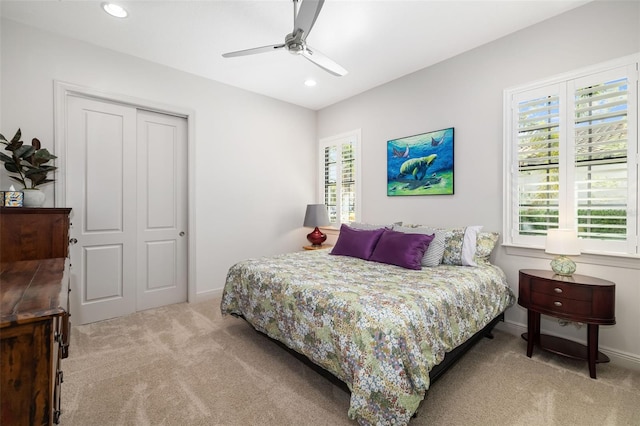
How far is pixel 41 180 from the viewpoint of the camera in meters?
2.64

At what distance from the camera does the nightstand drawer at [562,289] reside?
84.7 inches

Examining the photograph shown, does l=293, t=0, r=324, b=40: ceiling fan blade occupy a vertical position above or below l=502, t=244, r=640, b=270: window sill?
above

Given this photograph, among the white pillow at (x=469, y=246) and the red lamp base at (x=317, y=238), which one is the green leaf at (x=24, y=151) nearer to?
the red lamp base at (x=317, y=238)

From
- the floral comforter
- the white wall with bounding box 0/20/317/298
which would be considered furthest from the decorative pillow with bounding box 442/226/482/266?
the white wall with bounding box 0/20/317/298

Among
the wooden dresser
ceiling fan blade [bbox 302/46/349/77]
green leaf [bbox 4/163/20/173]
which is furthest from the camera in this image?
green leaf [bbox 4/163/20/173]

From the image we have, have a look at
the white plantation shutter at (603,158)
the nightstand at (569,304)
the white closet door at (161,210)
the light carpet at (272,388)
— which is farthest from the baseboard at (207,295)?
the white plantation shutter at (603,158)

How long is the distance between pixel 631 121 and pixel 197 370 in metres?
3.86

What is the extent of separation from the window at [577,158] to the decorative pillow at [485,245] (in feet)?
0.48

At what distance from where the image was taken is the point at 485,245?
2.88 meters

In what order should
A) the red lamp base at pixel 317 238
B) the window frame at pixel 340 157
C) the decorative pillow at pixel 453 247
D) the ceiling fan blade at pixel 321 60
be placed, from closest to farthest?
the ceiling fan blade at pixel 321 60, the decorative pillow at pixel 453 247, the window frame at pixel 340 157, the red lamp base at pixel 317 238

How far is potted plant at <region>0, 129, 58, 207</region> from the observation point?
2.42 metres

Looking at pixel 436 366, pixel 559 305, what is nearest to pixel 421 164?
pixel 559 305

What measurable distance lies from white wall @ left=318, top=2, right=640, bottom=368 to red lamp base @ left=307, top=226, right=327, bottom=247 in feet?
2.58

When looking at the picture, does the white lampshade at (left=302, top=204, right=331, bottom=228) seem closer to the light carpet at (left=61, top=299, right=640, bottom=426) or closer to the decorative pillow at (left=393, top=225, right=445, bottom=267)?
the decorative pillow at (left=393, top=225, right=445, bottom=267)
